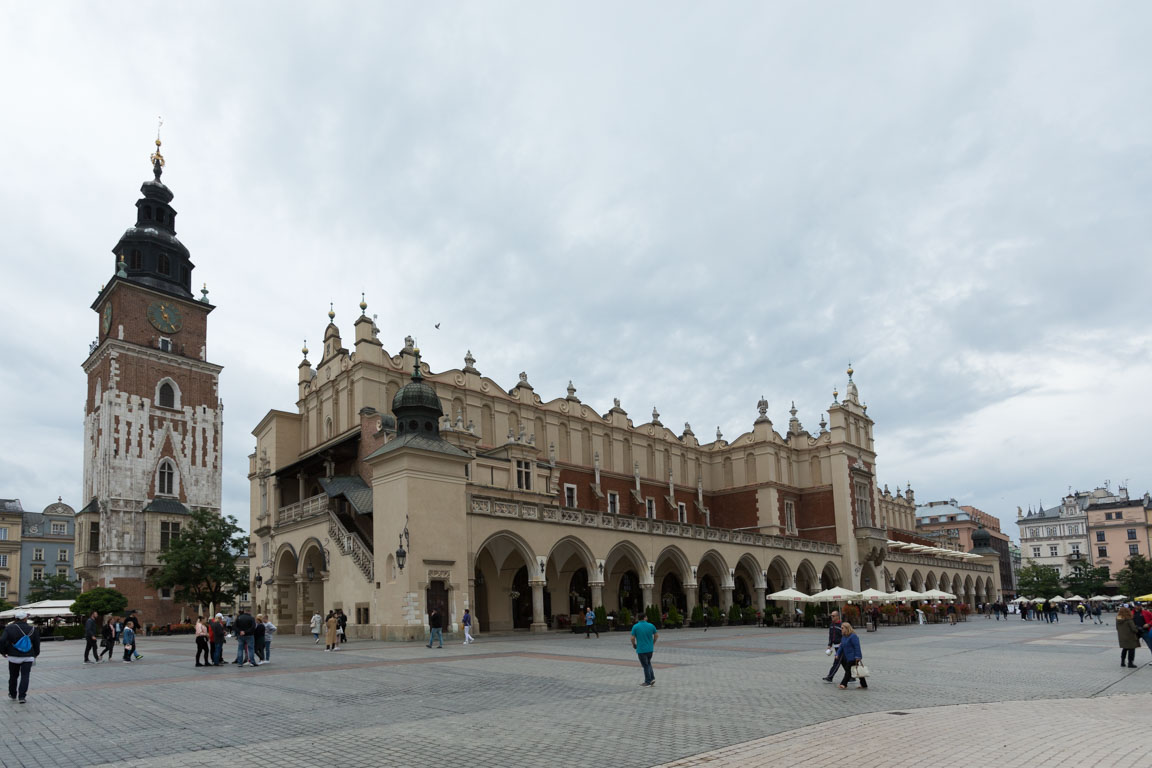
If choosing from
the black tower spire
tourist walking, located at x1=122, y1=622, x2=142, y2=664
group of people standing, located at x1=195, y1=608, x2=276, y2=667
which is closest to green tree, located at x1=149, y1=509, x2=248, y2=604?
the black tower spire

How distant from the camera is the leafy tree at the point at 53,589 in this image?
67938 millimetres

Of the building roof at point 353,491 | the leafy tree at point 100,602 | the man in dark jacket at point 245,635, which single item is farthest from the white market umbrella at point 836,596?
the leafy tree at point 100,602

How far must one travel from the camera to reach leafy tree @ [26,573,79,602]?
67938 millimetres

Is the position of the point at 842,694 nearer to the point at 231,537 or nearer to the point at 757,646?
the point at 757,646

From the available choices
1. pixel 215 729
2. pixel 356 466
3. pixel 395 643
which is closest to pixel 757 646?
pixel 395 643

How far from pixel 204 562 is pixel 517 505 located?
2407 cm

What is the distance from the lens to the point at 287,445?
45844mm

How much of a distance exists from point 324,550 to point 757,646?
1893cm

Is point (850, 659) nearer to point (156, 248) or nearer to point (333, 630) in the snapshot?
point (333, 630)

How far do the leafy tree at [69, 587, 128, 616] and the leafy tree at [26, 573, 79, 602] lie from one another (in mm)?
21024

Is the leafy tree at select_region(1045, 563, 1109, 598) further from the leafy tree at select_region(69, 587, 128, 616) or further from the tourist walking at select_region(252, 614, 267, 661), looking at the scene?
the tourist walking at select_region(252, 614, 267, 661)

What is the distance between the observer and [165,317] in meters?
60.8

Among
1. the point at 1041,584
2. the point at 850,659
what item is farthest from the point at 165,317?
the point at 1041,584

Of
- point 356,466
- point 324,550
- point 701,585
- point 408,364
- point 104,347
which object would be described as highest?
point 104,347
